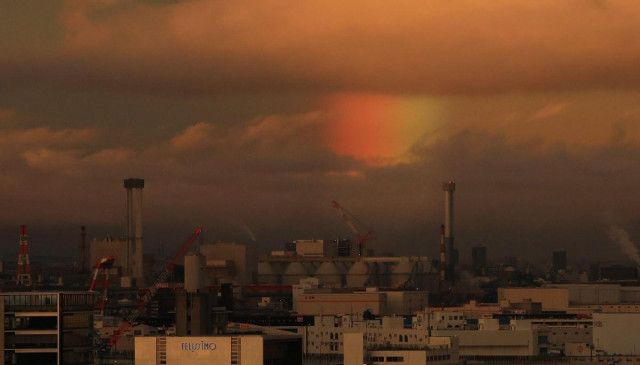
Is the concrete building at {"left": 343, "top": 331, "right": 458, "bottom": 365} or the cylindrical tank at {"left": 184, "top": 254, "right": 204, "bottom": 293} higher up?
the cylindrical tank at {"left": 184, "top": 254, "right": 204, "bottom": 293}

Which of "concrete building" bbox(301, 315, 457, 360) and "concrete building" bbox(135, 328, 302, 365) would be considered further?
"concrete building" bbox(301, 315, 457, 360)

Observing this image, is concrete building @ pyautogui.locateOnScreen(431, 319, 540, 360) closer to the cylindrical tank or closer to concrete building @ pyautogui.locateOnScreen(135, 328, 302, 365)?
the cylindrical tank

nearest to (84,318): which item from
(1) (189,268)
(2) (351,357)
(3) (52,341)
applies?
(3) (52,341)

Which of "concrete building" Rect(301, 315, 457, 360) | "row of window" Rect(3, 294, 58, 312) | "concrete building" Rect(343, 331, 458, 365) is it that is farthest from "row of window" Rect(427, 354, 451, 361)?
"row of window" Rect(3, 294, 58, 312)

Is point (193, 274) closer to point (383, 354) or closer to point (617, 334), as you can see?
point (383, 354)

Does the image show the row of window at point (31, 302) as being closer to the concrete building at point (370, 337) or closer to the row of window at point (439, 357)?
the concrete building at point (370, 337)

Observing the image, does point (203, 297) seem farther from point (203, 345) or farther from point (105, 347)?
point (105, 347)
